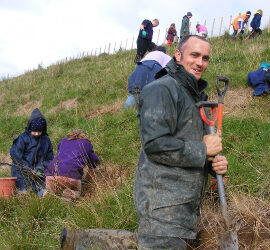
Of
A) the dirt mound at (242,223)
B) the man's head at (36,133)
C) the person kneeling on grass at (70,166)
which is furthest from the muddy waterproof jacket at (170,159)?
the man's head at (36,133)

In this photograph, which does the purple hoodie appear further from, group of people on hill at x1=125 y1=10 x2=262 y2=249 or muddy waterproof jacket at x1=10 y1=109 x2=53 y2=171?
group of people on hill at x1=125 y1=10 x2=262 y2=249

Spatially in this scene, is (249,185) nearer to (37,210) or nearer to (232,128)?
(232,128)

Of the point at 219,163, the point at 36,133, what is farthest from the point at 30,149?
the point at 219,163

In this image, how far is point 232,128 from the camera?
577 cm

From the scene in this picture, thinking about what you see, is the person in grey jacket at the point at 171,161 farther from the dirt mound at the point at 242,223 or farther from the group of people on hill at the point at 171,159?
the dirt mound at the point at 242,223

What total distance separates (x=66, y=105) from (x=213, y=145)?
8764 millimetres

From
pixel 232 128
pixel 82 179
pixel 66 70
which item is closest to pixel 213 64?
pixel 232 128

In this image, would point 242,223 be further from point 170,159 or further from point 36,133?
point 36,133

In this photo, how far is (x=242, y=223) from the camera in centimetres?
325

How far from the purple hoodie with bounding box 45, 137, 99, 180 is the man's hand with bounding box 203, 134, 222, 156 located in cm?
281

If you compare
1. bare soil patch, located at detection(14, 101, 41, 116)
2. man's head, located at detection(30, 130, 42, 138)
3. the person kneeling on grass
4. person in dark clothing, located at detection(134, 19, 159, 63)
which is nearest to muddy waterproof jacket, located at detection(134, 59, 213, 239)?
the person kneeling on grass

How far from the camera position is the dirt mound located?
2.81 meters

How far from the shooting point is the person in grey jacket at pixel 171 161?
220 cm

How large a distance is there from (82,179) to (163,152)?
3.04 m
